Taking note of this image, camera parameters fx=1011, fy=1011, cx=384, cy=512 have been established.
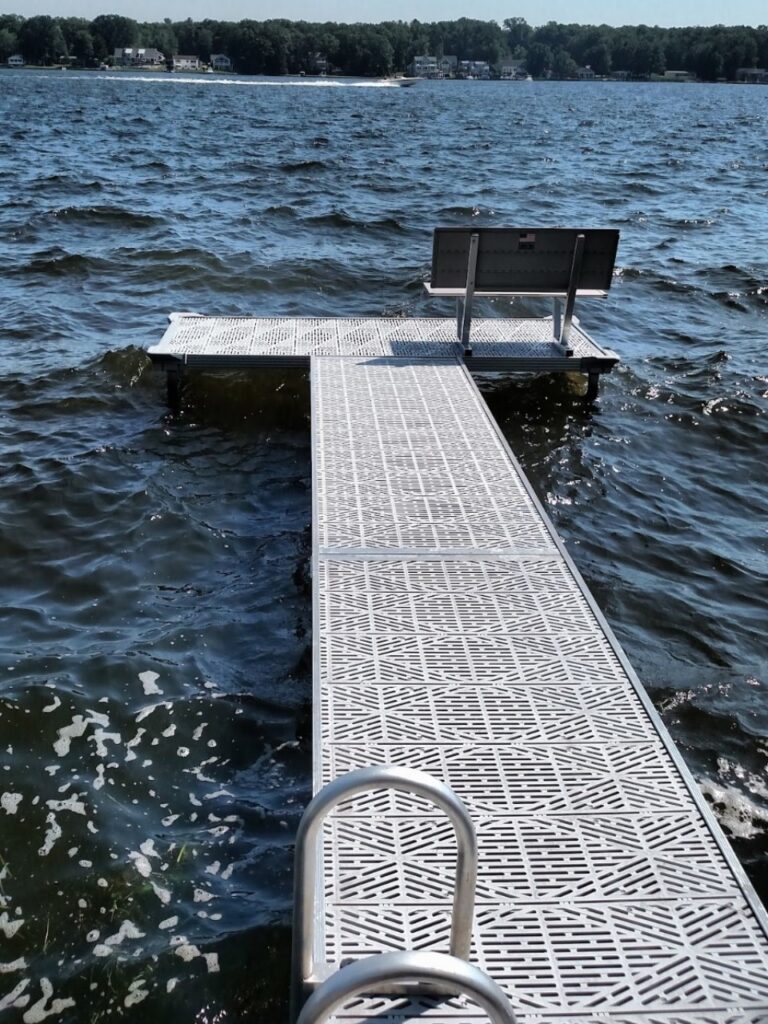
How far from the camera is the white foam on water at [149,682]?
19.1 feet

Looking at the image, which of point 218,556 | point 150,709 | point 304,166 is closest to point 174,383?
point 218,556

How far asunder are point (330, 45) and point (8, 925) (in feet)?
519

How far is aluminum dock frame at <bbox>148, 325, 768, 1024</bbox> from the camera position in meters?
3.33

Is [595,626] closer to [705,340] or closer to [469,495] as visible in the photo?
[469,495]

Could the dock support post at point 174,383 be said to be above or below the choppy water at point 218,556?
above

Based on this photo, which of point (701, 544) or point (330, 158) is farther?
point (330, 158)

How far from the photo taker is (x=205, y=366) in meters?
9.44

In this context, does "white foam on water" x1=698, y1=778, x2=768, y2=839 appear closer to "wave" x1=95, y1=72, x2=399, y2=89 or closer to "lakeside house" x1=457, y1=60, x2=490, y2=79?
"wave" x1=95, y1=72, x2=399, y2=89

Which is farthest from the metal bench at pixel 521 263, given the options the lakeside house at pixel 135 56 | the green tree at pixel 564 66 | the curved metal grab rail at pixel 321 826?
the green tree at pixel 564 66

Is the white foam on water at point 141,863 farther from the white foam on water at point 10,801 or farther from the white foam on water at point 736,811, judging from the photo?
the white foam on water at point 736,811

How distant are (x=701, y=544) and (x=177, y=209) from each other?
15641mm

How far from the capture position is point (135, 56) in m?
152

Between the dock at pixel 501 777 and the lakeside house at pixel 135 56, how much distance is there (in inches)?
6441

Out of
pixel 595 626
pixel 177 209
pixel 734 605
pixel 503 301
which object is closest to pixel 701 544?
pixel 734 605
